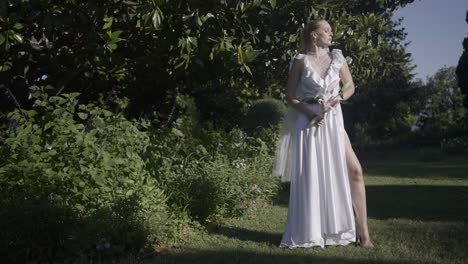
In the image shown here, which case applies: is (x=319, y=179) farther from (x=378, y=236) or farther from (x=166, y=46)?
(x=166, y=46)

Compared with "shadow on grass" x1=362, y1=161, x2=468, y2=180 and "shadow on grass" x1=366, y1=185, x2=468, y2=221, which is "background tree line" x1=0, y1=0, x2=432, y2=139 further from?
"shadow on grass" x1=362, y1=161, x2=468, y2=180

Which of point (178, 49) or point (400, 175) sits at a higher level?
point (178, 49)

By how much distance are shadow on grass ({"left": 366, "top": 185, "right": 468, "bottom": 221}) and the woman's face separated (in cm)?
245

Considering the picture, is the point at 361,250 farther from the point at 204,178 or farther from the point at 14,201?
the point at 14,201

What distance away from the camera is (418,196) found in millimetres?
7660

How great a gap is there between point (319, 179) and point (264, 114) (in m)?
6.78

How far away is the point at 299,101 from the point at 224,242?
4.89ft

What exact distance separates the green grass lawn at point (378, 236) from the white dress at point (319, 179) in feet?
0.47

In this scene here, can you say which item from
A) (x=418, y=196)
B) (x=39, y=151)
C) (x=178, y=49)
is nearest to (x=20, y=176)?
(x=39, y=151)

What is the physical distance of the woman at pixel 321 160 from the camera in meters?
4.35

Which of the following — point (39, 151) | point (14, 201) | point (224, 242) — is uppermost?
point (39, 151)

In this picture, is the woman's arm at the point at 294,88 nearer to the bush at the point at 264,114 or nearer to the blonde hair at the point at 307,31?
the blonde hair at the point at 307,31

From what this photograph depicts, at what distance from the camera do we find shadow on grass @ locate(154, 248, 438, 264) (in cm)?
393

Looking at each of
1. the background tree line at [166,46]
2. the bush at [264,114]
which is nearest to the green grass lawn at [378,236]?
the background tree line at [166,46]
